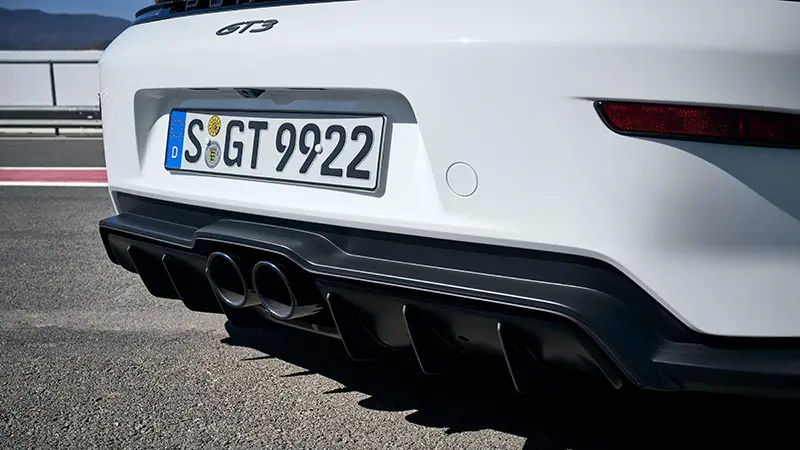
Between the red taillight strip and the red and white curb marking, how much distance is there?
237 inches

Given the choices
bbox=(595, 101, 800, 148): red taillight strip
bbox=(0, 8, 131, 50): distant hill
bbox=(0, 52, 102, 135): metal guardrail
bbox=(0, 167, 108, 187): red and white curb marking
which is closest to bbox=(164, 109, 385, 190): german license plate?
bbox=(595, 101, 800, 148): red taillight strip

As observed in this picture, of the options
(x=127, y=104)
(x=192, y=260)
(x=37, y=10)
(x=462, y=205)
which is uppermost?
(x=37, y=10)

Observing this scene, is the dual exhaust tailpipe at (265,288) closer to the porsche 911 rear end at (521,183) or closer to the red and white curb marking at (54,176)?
the porsche 911 rear end at (521,183)

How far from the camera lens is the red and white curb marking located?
711 cm

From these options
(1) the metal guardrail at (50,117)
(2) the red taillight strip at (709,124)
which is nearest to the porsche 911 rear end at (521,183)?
(2) the red taillight strip at (709,124)

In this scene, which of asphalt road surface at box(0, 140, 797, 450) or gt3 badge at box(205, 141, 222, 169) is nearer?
asphalt road surface at box(0, 140, 797, 450)

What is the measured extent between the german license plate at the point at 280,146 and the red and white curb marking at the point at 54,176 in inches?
191

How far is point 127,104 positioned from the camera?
8.35 ft

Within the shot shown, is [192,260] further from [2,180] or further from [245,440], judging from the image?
[2,180]

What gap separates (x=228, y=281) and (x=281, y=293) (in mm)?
188

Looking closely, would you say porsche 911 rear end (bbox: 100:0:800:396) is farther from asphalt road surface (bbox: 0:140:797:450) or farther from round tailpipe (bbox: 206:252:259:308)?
asphalt road surface (bbox: 0:140:797:450)

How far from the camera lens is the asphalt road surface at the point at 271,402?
2.24 meters

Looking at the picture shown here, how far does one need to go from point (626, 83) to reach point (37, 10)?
68.0 ft

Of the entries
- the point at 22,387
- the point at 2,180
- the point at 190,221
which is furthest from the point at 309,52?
the point at 2,180
